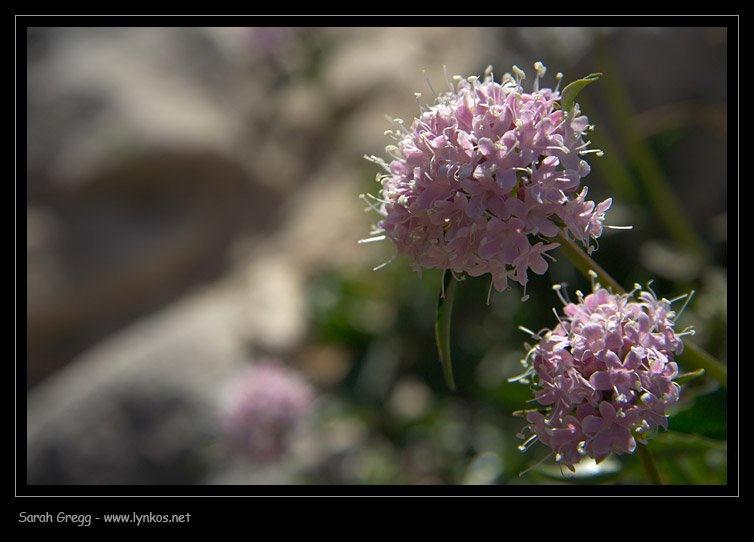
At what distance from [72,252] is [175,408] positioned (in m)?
1.77

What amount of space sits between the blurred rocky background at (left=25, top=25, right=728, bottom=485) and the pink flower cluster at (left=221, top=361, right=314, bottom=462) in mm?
70

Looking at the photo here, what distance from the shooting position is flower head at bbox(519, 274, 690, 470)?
101cm

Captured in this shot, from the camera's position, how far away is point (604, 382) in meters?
1.01

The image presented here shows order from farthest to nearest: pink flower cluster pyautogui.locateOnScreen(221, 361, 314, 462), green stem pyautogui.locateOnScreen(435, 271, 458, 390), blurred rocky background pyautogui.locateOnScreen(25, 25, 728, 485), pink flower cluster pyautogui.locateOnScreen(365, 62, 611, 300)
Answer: blurred rocky background pyautogui.locateOnScreen(25, 25, 728, 485) → pink flower cluster pyautogui.locateOnScreen(221, 361, 314, 462) → green stem pyautogui.locateOnScreen(435, 271, 458, 390) → pink flower cluster pyautogui.locateOnScreen(365, 62, 611, 300)

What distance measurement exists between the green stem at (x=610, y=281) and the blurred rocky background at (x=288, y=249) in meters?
0.22

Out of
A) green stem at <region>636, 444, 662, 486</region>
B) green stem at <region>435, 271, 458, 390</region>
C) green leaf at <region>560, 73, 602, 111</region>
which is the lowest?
green stem at <region>636, 444, 662, 486</region>

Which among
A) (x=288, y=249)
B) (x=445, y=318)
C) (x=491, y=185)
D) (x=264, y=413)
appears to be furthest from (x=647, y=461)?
(x=288, y=249)

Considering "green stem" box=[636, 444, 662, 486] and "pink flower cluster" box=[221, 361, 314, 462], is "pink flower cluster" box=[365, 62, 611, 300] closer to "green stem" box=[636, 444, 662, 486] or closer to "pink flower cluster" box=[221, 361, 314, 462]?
"green stem" box=[636, 444, 662, 486]

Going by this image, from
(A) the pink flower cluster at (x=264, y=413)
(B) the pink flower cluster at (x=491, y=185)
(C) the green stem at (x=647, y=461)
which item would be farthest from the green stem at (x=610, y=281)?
(A) the pink flower cluster at (x=264, y=413)

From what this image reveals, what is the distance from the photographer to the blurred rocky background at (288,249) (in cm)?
264

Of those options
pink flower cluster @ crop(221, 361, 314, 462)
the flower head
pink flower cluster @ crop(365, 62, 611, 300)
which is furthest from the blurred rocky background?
the flower head

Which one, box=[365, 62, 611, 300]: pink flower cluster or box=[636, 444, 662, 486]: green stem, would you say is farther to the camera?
box=[636, 444, 662, 486]: green stem

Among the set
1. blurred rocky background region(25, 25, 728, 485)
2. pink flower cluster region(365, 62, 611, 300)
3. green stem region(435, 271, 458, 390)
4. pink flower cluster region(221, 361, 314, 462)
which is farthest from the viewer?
blurred rocky background region(25, 25, 728, 485)
